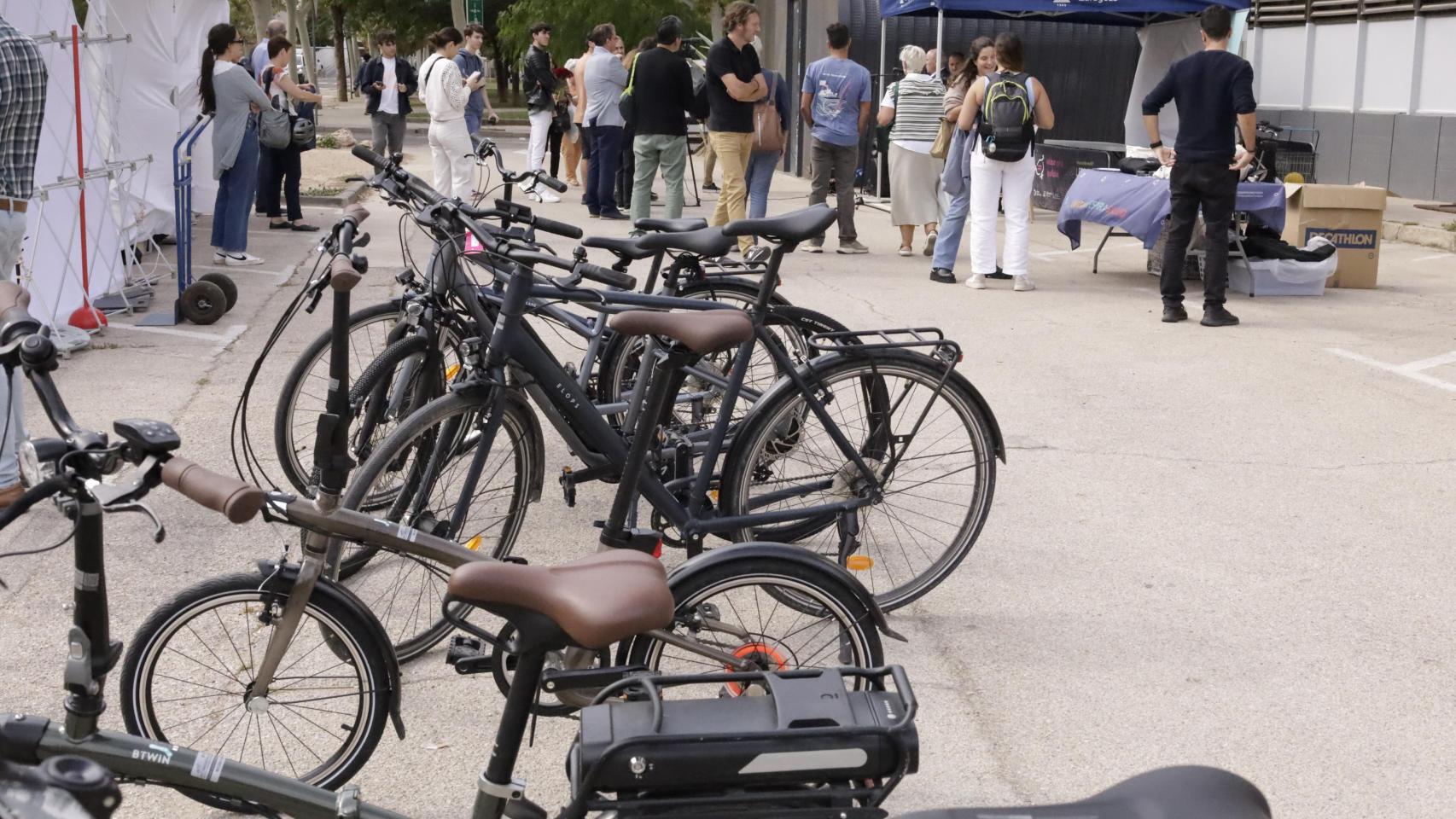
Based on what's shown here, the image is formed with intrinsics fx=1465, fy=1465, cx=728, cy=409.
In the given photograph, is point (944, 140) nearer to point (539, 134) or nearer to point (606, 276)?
point (539, 134)

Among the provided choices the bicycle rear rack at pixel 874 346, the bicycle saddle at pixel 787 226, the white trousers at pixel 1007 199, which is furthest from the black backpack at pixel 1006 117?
the bicycle rear rack at pixel 874 346

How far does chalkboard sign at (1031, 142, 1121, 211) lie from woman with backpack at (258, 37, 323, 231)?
23.6 feet

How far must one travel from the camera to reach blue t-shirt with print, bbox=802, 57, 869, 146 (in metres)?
12.6

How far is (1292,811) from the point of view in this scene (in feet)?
11.5

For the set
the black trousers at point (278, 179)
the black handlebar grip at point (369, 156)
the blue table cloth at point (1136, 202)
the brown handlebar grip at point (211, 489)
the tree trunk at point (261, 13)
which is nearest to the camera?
the brown handlebar grip at point (211, 489)

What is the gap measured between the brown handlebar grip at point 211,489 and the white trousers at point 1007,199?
30.1 feet

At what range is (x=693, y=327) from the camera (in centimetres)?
359

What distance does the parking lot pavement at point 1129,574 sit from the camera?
3764mm

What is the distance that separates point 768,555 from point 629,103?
38.8 ft

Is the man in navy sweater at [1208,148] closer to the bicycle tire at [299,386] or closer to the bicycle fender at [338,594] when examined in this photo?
the bicycle tire at [299,386]

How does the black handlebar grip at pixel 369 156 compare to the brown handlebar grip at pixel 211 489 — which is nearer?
the brown handlebar grip at pixel 211 489

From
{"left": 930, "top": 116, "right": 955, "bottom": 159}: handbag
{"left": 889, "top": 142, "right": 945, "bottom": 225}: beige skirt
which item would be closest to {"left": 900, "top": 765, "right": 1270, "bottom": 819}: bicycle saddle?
{"left": 930, "top": 116, "right": 955, "bottom": 159}: handbag

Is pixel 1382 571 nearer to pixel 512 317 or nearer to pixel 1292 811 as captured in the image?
pixel 1292 811

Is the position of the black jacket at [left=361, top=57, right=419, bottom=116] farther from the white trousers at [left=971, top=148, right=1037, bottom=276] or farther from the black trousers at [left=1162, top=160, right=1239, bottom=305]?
the black trousers at [left=1162, top=160, right=1239, bottom=305]
